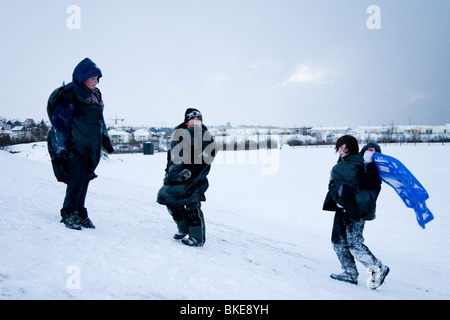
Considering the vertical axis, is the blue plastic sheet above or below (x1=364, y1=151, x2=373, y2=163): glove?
below

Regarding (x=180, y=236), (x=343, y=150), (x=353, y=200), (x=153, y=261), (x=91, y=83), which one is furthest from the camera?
(x=180, y=236)

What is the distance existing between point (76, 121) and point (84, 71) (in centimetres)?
52

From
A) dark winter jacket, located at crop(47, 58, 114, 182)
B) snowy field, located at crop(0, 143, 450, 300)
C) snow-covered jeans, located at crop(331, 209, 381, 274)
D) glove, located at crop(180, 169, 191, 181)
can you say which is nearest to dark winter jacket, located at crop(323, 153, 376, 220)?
snow-covered jeans, located at crop(331, 209, 381, 274)

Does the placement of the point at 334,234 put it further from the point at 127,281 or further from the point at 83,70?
the point at 83,70

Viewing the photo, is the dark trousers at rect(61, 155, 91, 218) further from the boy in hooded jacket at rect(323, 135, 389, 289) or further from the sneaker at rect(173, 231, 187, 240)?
the boy in hooded jacket at rect(323, 135, 389, 289)

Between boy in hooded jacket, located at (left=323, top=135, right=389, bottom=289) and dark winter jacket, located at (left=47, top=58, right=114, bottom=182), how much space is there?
8.41 feet

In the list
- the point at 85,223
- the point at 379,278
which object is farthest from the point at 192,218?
the point at 379,278

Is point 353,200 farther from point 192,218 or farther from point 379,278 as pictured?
point 192,218

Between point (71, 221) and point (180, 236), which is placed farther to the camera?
point (180, 236)

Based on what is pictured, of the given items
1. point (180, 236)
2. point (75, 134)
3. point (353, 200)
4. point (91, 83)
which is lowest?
point (180, 236)

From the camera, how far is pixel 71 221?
2973 millimetres

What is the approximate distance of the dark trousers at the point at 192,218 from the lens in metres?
3.06

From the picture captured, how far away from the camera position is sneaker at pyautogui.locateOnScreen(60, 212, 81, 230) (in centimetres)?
295
